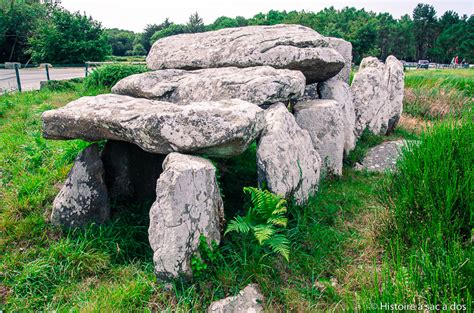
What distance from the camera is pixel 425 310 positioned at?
233 cm

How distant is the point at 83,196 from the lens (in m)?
4.50

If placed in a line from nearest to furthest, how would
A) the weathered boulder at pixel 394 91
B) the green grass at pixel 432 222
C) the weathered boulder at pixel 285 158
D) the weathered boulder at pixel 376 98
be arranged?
the green grass at pixel 432 222 < the weathered boulder at pixel 285 158 < the weathered boulder at pixel 376 98 < the weathered boulder at pixel 394 91

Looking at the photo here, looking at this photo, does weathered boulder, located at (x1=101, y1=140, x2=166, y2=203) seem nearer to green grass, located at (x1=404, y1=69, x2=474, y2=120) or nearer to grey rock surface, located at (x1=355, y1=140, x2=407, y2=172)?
grey rock surface, located at (x1=355, y1=140, x2=407, y2=172)

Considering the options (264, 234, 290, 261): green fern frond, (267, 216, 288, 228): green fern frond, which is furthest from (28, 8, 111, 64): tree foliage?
(264, 234, 290, 261): green fern frond

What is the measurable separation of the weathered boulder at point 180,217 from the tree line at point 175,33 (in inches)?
854

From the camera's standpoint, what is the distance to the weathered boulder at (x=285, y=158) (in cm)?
433

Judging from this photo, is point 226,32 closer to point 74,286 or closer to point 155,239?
point 155,239

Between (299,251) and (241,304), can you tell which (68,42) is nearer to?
(299,251)

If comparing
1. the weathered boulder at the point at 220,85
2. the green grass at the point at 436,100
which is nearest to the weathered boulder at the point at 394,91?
the green grass at the point at 436,100

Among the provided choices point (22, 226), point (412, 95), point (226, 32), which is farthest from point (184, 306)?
point (412, 95)

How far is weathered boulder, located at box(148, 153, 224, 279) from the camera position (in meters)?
3.41

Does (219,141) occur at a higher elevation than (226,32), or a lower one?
lower

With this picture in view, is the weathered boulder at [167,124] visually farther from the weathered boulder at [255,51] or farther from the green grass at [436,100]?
the green grass at [436,100]

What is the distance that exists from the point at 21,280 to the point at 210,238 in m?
1.88
